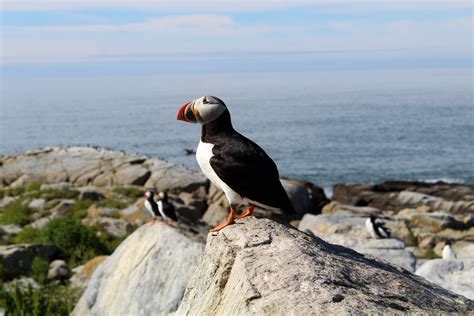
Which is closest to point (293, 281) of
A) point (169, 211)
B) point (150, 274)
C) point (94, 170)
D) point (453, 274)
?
point (150, 274)

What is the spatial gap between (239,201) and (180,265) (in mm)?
5110

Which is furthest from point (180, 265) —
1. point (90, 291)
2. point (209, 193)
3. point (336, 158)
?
point (336, 158)

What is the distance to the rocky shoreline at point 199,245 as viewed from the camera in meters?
5.42

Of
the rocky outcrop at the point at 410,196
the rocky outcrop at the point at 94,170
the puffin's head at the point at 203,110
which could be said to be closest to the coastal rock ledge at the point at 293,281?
the puffin's head at the point at 203,110

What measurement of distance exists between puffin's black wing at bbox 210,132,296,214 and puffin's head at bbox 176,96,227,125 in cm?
29

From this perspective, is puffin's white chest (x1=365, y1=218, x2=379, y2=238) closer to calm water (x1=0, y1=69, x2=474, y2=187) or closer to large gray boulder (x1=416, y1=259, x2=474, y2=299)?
large gray boulder (x1=416, y1=259, x2=474, y2=299)

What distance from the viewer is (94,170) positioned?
38.6 meters

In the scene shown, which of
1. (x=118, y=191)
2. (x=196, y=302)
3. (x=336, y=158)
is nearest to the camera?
(x=196, y=302)

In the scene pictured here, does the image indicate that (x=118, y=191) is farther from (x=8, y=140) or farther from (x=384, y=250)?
(x=8, y=140)

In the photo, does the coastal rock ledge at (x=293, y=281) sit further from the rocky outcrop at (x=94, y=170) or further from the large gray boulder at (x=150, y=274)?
the rocky outcrop at (x=94, y=170)

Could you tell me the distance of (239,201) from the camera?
690cm

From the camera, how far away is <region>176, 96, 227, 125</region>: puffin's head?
22.7 ft

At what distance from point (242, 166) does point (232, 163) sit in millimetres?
106

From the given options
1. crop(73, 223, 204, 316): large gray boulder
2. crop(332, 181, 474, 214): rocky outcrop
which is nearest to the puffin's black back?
crop(73, 223, 204, 316): large gray boulder
